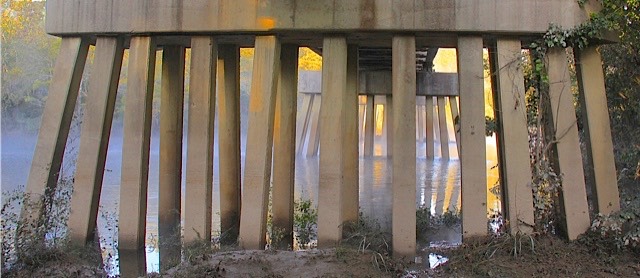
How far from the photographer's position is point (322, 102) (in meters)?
7.84

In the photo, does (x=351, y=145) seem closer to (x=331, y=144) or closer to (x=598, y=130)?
(x=331, y=144)

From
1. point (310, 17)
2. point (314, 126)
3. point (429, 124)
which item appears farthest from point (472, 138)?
point (314, 126)

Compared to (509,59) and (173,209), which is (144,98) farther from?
(509,59)

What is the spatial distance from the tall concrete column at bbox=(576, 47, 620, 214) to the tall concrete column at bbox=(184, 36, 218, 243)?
4.98 m

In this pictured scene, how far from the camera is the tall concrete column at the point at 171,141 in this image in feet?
32.0

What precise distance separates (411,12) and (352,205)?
3.47 meters

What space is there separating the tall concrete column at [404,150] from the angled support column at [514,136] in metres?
1.19

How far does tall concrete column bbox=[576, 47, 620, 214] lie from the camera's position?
7.59 metres

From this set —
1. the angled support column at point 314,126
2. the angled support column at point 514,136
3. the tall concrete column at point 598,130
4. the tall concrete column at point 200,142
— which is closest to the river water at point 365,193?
the tall concrete column at point 200,142

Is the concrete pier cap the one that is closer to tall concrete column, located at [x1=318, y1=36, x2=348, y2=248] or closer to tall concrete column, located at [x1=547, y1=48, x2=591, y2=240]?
tall concrete column, located at [x1=318, y1=36, x2=348, y2=248]

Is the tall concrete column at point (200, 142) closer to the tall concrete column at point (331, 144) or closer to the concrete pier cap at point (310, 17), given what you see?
the concrete pier cap at point (310, 17)

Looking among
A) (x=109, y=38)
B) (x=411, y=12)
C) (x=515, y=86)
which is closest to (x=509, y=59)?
(x=515, y=86)

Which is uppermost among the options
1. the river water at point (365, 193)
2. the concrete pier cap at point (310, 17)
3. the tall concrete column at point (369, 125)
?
the tall concrete column at point (369, 125)

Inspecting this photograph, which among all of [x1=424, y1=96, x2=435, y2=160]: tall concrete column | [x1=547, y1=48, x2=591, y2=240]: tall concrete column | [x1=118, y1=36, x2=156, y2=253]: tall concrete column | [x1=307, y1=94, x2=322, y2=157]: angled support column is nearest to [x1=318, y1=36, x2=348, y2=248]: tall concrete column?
[x1=118, y1=36, x2=156, y2=253]: tall concrete column
